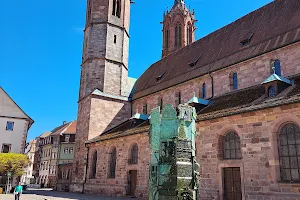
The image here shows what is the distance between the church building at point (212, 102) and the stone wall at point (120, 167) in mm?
70

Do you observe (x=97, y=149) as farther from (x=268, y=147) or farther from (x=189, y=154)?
(x=189, y=154)

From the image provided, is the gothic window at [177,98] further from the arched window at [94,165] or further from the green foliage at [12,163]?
the green foliage at [12,163]

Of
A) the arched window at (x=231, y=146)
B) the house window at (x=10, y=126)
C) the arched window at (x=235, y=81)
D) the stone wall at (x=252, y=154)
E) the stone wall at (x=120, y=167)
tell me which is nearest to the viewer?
the stone wall at (x=252, y=154)

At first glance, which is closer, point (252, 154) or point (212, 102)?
point (252, 154)

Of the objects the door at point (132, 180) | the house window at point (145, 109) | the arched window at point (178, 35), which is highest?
the arched window at point (178, 35)

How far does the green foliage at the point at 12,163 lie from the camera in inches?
916

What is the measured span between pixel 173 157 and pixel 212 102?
41.4ft

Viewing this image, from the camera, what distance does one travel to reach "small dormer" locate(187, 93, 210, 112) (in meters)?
18.1

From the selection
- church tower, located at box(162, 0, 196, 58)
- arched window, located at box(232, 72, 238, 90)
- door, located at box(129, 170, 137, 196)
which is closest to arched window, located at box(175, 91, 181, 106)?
arched window, located at box(232, 72, 238, 90)

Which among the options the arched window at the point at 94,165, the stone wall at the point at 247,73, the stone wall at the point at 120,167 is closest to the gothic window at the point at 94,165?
the arched window at the point at 94,165

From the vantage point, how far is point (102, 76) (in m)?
27.6

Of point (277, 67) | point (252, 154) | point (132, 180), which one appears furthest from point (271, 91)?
point (132, 180)

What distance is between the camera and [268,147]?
1248 centimetres

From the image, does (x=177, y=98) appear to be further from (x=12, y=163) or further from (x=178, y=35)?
(x=178, y=35)
